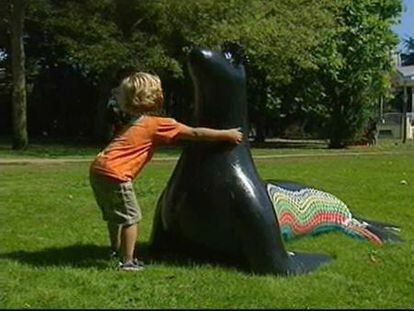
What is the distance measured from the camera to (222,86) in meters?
5.69

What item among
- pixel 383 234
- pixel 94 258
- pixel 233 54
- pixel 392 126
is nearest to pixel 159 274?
pixel 94 258

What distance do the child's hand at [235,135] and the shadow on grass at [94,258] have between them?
33.1 inches

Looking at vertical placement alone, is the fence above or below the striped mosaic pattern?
below

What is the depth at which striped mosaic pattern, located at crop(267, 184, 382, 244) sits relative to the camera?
696 cm

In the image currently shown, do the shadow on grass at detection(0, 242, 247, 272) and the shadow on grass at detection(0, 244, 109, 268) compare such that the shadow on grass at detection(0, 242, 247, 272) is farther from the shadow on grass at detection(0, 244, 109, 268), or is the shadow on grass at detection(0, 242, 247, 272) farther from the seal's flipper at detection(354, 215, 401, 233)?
the seal's flipper at detection(354, 215, 401, 233)

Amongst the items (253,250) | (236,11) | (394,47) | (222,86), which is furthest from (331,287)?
(394,47)

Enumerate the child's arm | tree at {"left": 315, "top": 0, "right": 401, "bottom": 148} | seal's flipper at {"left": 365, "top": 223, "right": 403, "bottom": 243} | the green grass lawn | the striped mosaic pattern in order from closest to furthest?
the green grass lawn, the child's arm, the striped mosaic pattern, seal's flipper at {"left": 365, "top": 223, "right": 403, "bottom": 243}, tree at {"left": 315, "top": 0, "right": 401, "bottom": 148}

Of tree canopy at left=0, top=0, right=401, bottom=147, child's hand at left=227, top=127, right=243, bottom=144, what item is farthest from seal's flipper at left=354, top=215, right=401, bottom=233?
tree canopy at left=0, top=0, right=401, bottom=147

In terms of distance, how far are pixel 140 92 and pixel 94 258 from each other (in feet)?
4.59

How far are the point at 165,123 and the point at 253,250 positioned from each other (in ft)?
3.52

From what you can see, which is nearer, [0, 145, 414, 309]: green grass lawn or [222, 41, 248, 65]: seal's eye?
[0, 145, 414, 309]: green grass lawn

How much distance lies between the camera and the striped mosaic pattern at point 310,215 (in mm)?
6965

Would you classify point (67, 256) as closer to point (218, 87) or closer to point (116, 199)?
point (116, 199)

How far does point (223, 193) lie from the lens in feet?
18.5
